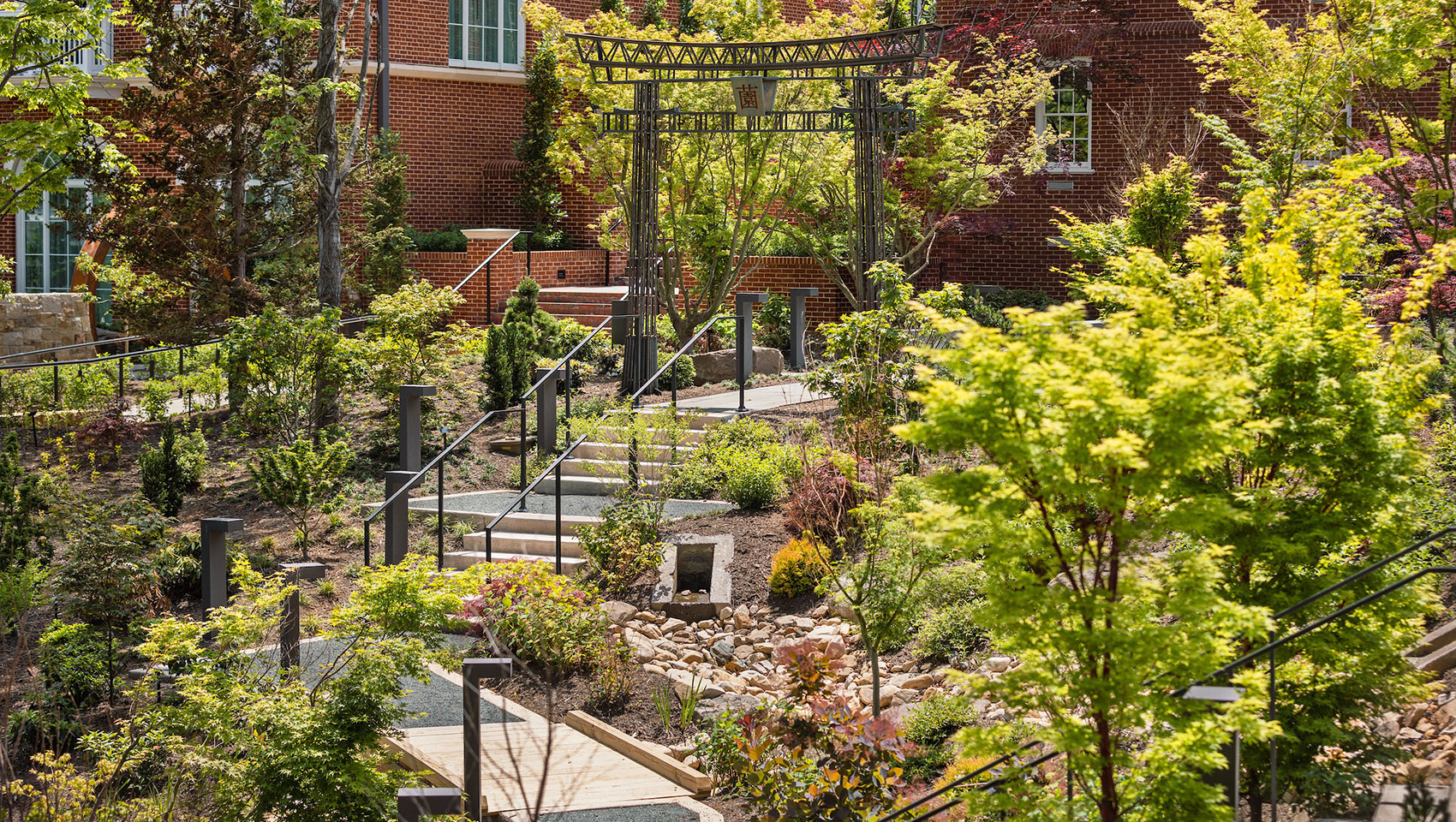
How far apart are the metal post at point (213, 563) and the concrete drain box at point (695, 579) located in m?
3.10

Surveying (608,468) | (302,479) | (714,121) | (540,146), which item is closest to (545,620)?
(608,468)

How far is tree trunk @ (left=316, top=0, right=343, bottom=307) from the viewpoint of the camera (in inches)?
530

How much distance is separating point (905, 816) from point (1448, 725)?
268 centimetres

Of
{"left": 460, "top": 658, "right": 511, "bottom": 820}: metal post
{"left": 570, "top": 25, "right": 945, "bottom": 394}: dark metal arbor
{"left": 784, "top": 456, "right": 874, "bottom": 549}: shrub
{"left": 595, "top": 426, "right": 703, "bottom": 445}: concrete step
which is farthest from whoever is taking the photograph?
{"left": 570, "top": 25, "right": 945, "bottom": 394}: dark metal arbor

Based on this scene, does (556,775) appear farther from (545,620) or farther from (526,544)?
Answer: (526,544)

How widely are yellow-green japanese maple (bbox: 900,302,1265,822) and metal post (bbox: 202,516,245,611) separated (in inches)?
228

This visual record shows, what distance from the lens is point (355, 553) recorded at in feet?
35.1

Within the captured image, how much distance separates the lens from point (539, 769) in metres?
6.75

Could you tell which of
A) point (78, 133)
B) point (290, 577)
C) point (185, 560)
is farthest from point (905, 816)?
point (78, 133)

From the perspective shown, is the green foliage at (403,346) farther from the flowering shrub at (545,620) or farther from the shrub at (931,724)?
the shrub at (931,724)

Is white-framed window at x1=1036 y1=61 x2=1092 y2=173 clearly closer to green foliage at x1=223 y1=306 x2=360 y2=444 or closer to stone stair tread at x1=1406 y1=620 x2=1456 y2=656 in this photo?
green foliage at x1=223 y1=306 x2=360 y2=444

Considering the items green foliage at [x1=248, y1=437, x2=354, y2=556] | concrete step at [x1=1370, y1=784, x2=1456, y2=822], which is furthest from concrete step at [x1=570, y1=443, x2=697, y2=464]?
concrete step at [x1=1370, y1=784, x2=1456, y2=822]

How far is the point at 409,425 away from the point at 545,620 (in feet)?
12.0

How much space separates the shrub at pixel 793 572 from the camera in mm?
9078
